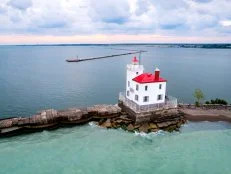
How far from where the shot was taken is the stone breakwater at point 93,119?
83.0 feet

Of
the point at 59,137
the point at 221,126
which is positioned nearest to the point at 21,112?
the point at 59,137

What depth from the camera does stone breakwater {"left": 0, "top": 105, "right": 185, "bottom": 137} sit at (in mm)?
25312

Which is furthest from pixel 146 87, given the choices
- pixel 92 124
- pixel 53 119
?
pixel 53 119

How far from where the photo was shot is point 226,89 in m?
→ 50.8

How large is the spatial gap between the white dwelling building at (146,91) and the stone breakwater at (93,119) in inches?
49.8

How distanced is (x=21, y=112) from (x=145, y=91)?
801 inches

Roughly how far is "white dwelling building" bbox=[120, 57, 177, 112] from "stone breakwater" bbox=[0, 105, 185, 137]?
1.26m

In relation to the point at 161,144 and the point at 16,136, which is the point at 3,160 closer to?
the point at 16,136

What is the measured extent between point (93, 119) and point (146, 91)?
7931 millimetres

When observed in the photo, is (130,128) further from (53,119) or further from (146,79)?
(53,119)

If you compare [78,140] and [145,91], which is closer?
[78,140]

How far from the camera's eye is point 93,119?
28.1 meters

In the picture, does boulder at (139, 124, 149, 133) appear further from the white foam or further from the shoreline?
the white foam

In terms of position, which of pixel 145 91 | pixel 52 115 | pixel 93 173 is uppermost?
pixel 145 91
